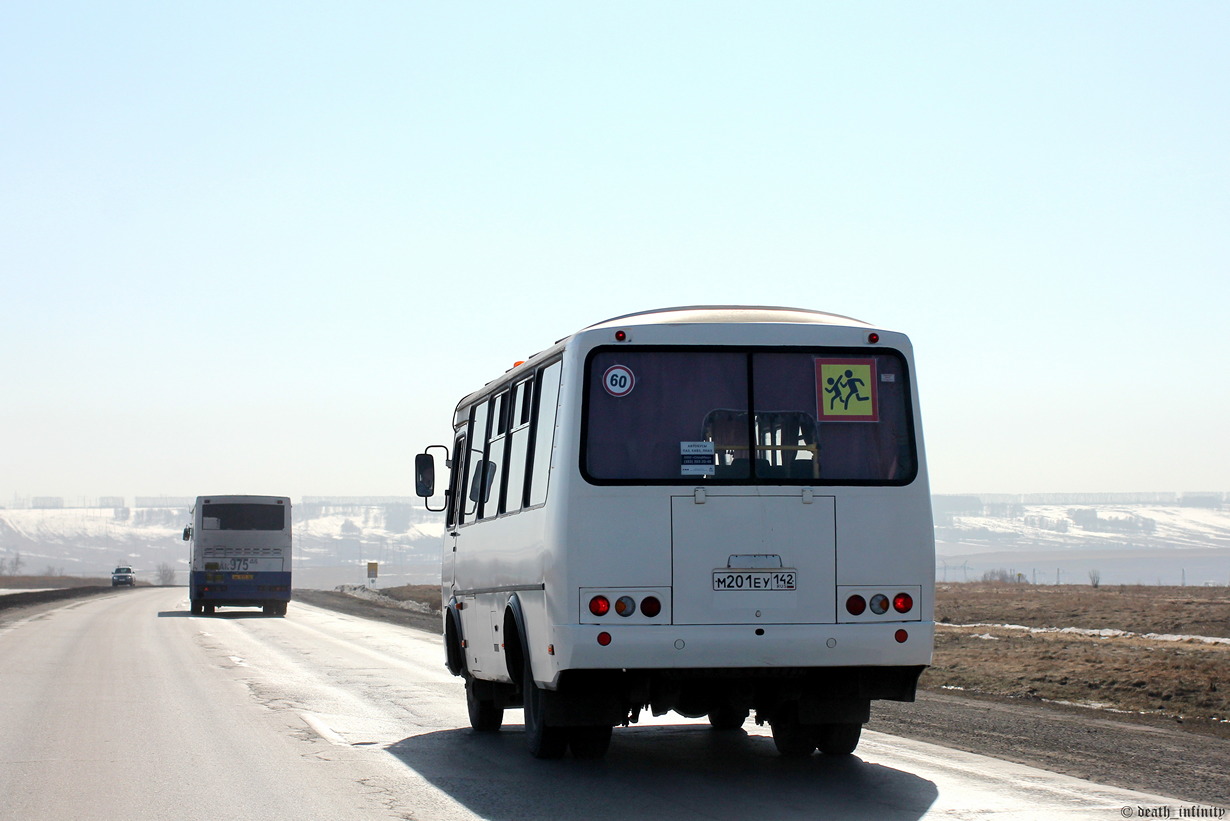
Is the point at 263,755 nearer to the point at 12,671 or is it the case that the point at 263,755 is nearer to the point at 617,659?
the point at 617,659

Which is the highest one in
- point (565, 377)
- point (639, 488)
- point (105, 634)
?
point (565, 377)

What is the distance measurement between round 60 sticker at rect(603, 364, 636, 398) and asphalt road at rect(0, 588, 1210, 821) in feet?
8.39

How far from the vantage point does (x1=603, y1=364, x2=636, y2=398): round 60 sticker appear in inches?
361

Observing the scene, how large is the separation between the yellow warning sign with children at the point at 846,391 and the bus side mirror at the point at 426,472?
18.0ft

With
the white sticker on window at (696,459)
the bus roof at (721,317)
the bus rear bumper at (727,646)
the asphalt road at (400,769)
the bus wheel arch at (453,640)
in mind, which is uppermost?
the bus roof at (721,317)

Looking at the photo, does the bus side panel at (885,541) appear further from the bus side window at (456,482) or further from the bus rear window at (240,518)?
the bus rear window at (240,518)

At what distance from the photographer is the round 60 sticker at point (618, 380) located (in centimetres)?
917

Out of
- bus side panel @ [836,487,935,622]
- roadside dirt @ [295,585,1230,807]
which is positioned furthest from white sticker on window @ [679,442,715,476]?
roadside dirt @ [295,585,1230,807]

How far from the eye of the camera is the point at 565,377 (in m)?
9.32

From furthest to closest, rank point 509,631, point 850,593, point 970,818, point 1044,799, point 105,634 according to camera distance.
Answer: point 105,634, point 509,631, point 850,593, point 1044,799, point 970,818

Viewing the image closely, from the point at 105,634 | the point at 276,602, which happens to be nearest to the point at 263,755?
the point at 105,634

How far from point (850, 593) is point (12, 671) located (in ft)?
48.9

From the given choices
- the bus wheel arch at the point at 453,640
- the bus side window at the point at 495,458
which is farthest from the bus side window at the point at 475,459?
the bus wheel arch at the point at 453,640

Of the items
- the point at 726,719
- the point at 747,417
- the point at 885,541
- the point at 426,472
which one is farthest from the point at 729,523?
the point at 426,472
